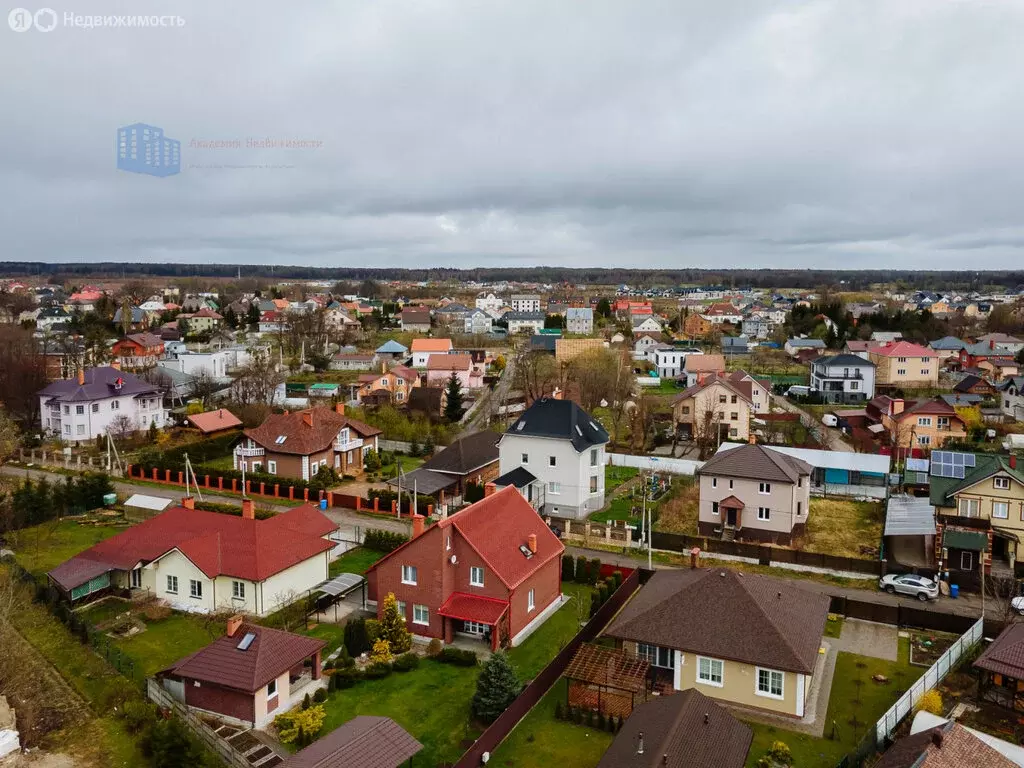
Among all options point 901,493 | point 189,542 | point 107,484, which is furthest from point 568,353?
point 189,542

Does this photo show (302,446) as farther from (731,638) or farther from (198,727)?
(731,638)

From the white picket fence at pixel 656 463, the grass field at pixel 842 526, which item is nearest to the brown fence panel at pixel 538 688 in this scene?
the grass field at pixel 842 526

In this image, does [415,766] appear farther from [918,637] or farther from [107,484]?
[107,484]

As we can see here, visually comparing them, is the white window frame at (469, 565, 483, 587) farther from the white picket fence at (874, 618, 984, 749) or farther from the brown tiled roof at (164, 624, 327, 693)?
the white picket fence at (874, 618, 984, 749)

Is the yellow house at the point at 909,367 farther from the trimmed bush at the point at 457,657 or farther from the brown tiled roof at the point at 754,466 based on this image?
the trimmed bush at the point at 457,657

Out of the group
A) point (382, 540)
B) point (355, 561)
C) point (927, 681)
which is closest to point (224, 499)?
point (355, 561)
